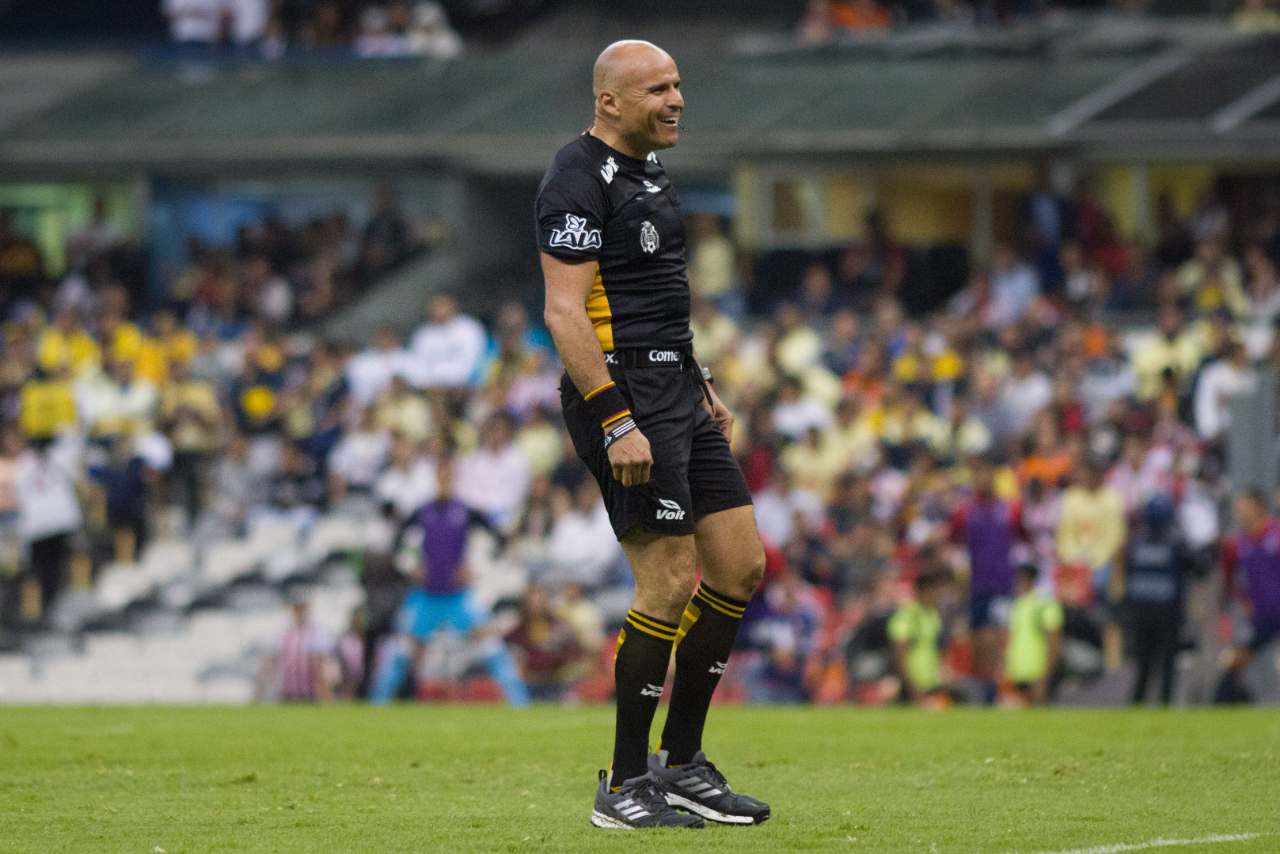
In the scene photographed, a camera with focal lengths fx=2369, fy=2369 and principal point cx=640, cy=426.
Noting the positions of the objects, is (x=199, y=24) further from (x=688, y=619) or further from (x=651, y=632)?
(x=651, y=632)

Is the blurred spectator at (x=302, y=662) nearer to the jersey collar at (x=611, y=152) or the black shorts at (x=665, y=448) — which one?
the black shorts at (x=665, y=448)

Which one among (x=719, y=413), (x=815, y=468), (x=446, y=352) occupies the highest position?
(x=446, y=352)

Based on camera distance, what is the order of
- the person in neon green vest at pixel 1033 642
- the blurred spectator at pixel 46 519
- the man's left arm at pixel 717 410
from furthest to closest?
the blurred spectator at pixel 46 519
the person in neon green vest at pixel 1033 642
the man's left arm at pixel 717 410

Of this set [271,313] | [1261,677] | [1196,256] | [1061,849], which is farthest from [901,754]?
[271,313]

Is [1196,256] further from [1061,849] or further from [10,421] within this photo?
[1061,849]

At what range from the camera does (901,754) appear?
375 inches

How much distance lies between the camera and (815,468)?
19453 millimetres

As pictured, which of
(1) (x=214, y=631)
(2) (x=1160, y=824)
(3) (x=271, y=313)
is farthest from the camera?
(3) (x=271, y=313)

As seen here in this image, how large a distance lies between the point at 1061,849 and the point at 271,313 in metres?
22.4

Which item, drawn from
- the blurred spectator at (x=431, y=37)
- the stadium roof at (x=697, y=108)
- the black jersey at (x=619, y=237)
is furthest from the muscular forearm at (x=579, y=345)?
the blurred spectator at (x=431, y=37)

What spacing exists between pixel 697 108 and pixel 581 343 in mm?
21644

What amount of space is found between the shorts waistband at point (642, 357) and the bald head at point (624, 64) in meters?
0.78

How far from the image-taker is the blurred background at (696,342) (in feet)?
56.6

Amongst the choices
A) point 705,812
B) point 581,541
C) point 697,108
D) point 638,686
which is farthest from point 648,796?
point 697,108
